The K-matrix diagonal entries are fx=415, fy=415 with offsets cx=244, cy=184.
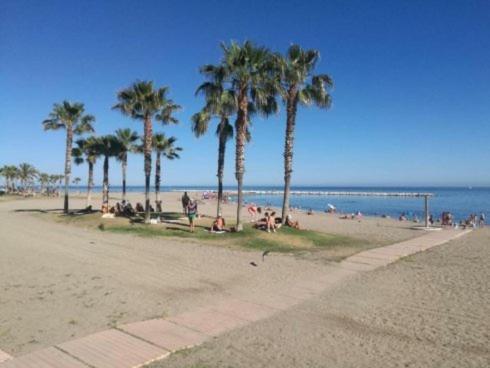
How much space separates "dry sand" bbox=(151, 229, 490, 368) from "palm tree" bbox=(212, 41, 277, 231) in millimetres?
8875

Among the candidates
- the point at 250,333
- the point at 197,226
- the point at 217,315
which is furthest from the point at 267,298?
the point at 197,226

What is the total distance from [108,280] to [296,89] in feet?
43.3

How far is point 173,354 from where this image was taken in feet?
19.0

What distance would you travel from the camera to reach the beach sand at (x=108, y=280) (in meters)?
7.19

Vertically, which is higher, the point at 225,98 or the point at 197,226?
the point at 225,98

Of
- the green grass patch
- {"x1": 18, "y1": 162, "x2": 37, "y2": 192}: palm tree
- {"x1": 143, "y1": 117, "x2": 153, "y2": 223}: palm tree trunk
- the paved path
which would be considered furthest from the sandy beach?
{"x1": 18, "y1": 162, "x2": 37, "y2": 192}: palm tree

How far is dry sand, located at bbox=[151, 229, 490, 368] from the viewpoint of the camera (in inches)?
225

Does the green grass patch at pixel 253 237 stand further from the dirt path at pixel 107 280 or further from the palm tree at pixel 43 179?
the palm tree at pixel 43 179

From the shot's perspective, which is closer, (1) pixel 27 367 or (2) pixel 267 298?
(1) pixel 27 367

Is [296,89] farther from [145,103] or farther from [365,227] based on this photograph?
[365,227]

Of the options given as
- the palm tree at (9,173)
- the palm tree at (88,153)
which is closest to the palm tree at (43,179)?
the palm tree at (9,173)

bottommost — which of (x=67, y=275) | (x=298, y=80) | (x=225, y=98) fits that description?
(x=67, y=275)

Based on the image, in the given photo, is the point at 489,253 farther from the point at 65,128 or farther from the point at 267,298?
the point at 65,128

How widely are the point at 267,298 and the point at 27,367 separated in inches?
191
